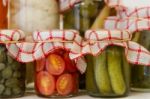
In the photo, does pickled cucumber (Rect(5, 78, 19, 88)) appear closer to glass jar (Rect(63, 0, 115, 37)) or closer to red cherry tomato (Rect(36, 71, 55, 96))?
red cherry tomato (Rect(36, 71, 55, 96))

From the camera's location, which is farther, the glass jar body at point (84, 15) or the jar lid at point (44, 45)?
the glass jar body at point (84, 15)

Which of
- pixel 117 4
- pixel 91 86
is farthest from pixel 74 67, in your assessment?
pixel 117 4

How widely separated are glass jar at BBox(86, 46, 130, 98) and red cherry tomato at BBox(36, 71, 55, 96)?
60 millimetres

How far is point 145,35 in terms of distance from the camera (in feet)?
1.98

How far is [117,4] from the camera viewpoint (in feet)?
2.08

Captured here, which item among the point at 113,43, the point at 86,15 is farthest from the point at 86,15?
the point at 113,43

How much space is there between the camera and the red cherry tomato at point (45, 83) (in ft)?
1.74

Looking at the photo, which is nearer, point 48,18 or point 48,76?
point 48,76

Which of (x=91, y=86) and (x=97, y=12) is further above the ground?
(x=97, y=12)

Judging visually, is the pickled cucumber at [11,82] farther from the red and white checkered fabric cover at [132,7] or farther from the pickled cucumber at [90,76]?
the red and white checkered fabric cover at [132,7]

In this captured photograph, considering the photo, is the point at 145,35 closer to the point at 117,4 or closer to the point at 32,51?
the point at 117,4

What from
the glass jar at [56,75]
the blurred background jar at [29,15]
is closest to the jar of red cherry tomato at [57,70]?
the glass jar at [56,75]

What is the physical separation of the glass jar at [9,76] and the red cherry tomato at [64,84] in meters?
0.06

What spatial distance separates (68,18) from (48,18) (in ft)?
0.11
